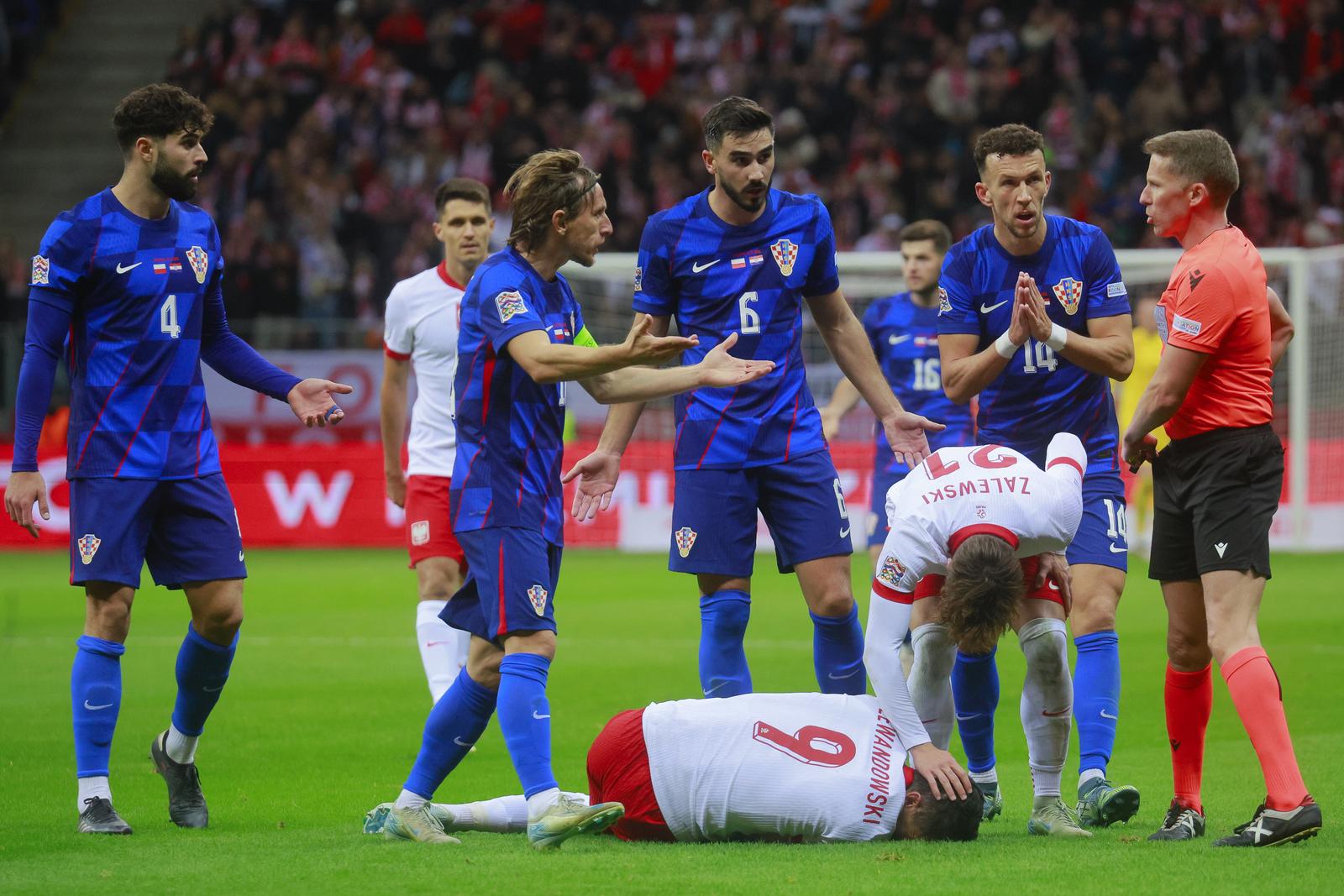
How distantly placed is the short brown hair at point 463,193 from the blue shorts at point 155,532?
2.41 meters

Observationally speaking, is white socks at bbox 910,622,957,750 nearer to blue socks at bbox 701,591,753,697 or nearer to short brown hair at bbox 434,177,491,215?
blue socks at bbox 701,591,753,697

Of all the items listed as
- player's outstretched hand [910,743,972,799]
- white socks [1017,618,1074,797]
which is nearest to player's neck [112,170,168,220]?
player's outstretched hand [910,743,972,799]

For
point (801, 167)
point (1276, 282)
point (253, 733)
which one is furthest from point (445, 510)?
point (801, 167)

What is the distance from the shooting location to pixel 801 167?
22953mm

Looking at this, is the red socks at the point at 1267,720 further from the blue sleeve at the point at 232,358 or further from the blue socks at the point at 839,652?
the blue sleeve at the point at 232,358

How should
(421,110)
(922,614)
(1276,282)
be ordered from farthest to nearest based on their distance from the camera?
(421,110) < (1276,282) < (922,614)

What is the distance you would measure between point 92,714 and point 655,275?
2.60 metres

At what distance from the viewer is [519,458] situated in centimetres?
554

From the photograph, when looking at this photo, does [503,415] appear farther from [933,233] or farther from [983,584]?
[933,233]

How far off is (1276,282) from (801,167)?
668 cm

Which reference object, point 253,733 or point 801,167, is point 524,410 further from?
point 801,167

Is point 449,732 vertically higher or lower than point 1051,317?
lower

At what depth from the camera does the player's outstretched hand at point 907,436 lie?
6.42 m

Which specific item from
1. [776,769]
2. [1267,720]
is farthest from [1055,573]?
[776,769]
